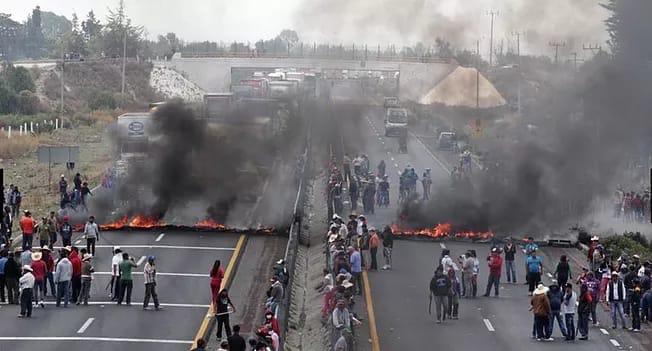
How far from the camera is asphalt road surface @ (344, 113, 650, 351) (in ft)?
95.1

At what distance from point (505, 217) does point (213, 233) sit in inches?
407

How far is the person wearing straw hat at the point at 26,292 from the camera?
29266 mm

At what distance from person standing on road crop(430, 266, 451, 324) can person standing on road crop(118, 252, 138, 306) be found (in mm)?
7133

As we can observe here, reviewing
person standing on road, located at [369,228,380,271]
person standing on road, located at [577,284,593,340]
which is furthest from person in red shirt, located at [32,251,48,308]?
person standing on road, located at [577,284,593,340]

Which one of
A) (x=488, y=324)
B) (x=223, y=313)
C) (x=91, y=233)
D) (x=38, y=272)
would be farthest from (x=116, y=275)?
(x=488, y=324)

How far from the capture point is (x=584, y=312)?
29.2 metres

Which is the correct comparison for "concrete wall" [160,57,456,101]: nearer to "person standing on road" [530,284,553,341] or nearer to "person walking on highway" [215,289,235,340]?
"person standing on road" [530,284,553,341]

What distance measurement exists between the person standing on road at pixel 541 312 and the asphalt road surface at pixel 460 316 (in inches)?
11.0

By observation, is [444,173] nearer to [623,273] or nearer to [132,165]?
[132,165]

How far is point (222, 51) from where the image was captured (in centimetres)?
11769

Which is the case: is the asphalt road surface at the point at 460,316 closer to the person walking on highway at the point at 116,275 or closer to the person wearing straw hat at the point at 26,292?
the person walking on highway at the point at 116,275

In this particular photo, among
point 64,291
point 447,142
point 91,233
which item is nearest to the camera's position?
point 64,291

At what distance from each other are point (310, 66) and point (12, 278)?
2094 inches

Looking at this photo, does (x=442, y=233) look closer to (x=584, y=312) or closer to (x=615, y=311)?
(x=615, y=311)
